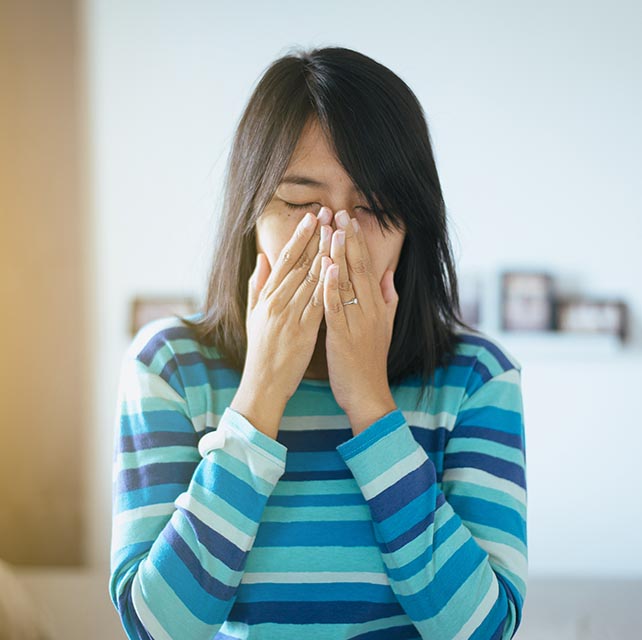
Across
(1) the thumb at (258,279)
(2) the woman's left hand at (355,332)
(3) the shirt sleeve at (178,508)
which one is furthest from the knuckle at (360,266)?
(3) the shirt sleeve at (178,508)

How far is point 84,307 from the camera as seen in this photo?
7.82 ft

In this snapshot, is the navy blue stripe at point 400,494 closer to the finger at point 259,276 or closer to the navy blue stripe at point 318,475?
the navy blue stripe at point 318,475

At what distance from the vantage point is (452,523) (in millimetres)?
796

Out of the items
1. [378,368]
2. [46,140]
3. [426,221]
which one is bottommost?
[378,368]

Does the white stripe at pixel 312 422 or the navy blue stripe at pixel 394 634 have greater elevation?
the white stripe at pixel 312 422

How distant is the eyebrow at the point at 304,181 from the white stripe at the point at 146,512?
40cm

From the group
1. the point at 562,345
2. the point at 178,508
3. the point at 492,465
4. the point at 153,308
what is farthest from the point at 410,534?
the point at 153,308

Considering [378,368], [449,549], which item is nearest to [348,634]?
[449,549]

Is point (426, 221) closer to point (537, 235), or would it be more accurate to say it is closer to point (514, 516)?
point (514, 516)

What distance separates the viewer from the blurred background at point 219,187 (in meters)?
2.20

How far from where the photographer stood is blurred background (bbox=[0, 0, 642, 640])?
2.20 meters

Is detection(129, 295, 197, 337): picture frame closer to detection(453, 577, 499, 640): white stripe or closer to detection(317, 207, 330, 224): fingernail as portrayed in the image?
detection(317, 207, 330, 224): fingernail

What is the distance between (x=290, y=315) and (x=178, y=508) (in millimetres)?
250

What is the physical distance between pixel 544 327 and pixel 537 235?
0.28 meters
